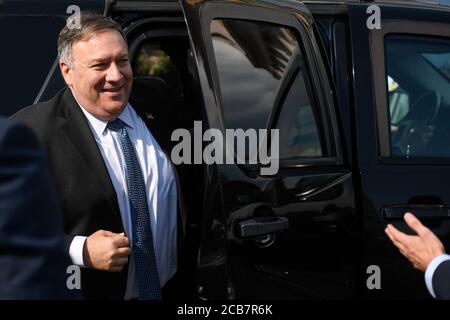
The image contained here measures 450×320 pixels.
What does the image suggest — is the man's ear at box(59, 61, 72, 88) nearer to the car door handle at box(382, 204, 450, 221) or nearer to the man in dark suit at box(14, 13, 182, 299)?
the man in dark suit at box(14, 13, 182, 299)

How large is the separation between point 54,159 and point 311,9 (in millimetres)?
1150

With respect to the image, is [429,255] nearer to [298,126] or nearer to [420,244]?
→ [420,244]

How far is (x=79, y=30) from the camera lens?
237 cm

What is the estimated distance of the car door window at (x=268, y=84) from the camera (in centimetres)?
255

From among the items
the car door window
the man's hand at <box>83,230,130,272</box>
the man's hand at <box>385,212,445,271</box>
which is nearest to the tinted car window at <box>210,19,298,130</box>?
the car door window

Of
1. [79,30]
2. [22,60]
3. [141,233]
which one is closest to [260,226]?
[141,233]

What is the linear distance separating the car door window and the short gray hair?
0.40 metres

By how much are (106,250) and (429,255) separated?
92 cm

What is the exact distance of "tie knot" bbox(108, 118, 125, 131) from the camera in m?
2.46

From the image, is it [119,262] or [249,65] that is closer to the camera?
[119,262]

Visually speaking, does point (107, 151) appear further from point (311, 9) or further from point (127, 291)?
point (311, 9)

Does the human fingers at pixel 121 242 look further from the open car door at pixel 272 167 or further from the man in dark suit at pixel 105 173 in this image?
the open car door at pixel 272 167
